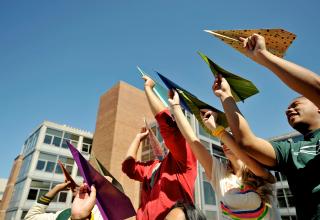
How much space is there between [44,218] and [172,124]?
196 centimetres

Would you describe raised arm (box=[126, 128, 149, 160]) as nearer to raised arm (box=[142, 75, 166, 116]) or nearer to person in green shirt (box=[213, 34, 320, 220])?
raised arm (box=[142, 75, 166, 116])

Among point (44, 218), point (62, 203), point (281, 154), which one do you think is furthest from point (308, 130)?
point (62, 203)

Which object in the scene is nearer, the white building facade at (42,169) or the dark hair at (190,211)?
the dark hair at (190,211)

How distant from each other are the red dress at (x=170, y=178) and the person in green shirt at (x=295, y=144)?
58 centimetres

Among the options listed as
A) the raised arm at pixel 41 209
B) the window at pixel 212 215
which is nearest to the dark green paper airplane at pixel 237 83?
the raised arm at pixel 41 209

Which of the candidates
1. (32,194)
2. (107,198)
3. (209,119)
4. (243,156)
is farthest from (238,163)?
(32,194)

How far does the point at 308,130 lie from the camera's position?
1.19 m

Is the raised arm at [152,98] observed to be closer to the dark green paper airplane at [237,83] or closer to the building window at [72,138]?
the dark green paper airplane at [237,83]

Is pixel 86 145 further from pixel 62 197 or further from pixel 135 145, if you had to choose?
pixel 135 145

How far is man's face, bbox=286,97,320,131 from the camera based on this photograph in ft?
3.92

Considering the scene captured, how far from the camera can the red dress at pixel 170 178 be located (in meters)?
1.49

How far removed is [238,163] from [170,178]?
20.2 inches

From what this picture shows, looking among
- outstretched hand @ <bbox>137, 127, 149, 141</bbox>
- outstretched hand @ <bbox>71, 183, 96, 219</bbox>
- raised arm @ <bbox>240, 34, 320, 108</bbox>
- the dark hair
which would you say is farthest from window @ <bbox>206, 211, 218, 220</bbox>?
raised arm @ <bbox>240, 34, 320, 108</bbox>

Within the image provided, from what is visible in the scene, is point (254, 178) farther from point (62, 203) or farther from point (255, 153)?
point (62, 203)
